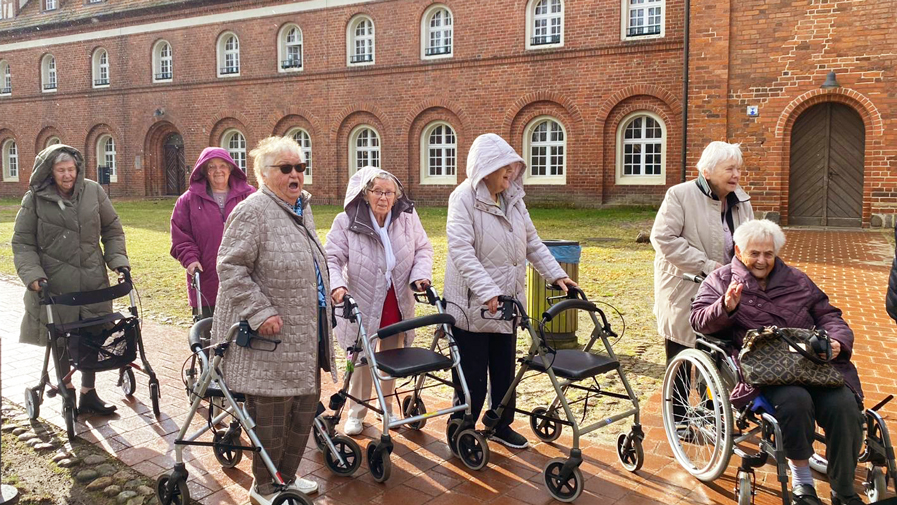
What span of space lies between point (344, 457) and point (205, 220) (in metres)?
2.27

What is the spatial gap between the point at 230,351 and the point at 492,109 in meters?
21.5

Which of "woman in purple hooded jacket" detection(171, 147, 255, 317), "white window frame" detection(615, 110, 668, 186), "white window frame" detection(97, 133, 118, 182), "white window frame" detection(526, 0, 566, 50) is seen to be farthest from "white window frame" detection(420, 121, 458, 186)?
"woman in purple hooded jacket" detection(171, 147, 255, 317)

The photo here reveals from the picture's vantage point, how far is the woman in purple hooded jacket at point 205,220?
5.57 meters

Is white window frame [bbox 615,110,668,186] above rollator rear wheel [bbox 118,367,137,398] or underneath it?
above

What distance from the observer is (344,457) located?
14.0 feet

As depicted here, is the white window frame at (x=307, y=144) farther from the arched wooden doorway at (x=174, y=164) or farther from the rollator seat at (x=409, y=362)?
the rollator seat at (x=409, y=362)

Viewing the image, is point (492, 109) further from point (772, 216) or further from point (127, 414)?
point (127, 414)

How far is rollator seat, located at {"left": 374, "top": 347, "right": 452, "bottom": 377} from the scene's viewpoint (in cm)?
418

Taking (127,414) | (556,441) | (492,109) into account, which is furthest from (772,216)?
(127,414)

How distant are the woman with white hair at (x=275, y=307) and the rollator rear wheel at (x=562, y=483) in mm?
1268

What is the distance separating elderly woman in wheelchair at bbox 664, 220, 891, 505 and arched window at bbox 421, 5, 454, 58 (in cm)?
2193

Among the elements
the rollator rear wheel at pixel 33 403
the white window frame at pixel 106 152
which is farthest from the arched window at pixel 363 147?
the rollator rear wheel at pixel 33 403

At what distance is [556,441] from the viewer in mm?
4848

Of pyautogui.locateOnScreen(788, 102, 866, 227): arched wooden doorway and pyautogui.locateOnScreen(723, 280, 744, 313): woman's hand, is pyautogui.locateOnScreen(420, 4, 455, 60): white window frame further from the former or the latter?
pyautogui.locateOnScreen(723, 280, 744, 313): woman's hand
